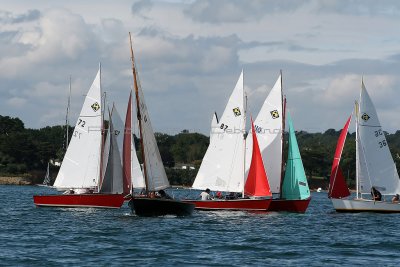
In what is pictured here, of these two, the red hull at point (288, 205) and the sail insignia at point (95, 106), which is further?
the sail insignia at point (95, 106)

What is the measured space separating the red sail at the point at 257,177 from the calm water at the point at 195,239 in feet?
5.64

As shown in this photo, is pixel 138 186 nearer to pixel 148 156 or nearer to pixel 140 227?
pixel 148 156

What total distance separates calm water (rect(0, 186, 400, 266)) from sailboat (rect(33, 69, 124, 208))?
2387 millimetres

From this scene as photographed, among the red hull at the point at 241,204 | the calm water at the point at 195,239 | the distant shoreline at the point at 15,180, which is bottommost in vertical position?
the calm water at the point at 195,239

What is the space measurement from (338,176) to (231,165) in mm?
7864

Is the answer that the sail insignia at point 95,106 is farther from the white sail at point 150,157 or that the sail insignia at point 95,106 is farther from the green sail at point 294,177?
the green sail at point 294,177

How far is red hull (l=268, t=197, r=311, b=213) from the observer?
218 ft

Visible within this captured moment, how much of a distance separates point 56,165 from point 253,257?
141m

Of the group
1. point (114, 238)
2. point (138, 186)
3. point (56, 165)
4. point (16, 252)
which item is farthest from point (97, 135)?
point (56, 165)

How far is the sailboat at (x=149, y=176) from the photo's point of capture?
2240 inches

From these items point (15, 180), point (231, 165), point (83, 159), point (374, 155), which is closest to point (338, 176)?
point (374, 155)

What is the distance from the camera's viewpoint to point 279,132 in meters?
68.0

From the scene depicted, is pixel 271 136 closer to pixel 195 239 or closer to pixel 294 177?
pixel 294 177

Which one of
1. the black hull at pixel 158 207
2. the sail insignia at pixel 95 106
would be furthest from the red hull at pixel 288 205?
the sail insignia at pixel 95 106
